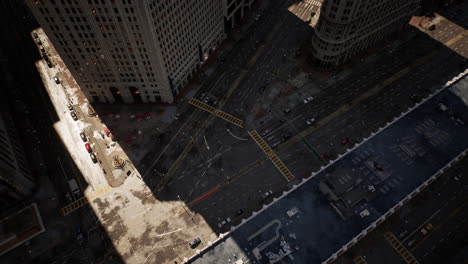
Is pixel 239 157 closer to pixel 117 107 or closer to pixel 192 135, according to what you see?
pixel 192 135

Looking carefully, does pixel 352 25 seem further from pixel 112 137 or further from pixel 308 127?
pixel 112 137

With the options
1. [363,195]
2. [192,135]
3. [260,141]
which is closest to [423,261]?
[363,195]

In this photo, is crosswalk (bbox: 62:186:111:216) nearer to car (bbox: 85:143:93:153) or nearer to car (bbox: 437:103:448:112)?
car (bbox: 85:143:93:153)

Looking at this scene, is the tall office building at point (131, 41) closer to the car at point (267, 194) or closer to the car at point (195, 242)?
the car at point (267, 194)

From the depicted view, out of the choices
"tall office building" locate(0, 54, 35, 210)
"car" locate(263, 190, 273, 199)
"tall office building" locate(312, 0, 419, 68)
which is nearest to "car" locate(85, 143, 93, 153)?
"tall office building" locate(0, 54, 35, 210)

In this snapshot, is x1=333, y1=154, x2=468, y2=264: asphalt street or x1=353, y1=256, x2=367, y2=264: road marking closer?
x1=353, y1=256, x2=367, y2=264: road marking

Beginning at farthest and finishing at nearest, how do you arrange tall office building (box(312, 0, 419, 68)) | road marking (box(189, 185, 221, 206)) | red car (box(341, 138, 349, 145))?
tall office building (box(312, 0, 419, 68)) → red car (box(341, 138, 349, 145)) → road marking (box(189, 185, 221, 206))

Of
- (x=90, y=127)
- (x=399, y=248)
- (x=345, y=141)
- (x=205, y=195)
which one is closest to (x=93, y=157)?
(x=90, y=127)
